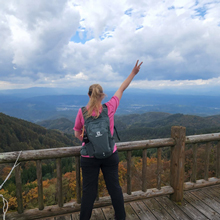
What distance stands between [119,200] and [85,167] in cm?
74

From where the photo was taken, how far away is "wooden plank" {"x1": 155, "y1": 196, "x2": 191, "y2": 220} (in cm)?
304

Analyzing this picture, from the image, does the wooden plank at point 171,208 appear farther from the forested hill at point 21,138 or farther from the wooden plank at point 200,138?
the forested hill at point 21,138

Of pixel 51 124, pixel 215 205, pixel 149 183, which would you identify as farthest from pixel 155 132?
pixel 51 124

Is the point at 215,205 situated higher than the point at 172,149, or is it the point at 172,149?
the point at 172,149

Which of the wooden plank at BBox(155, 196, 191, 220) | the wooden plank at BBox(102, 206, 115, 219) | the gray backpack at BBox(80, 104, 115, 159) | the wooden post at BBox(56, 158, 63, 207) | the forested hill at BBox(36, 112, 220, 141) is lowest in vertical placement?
the forested hill at BBox(36, 112, 220, 141)

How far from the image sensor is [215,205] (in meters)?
3.33

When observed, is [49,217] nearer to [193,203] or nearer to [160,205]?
[160,205]

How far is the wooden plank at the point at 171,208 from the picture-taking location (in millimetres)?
3045

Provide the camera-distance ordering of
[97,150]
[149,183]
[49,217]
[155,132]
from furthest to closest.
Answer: [155,132] → [149,183] → [49,217] → [97,150]

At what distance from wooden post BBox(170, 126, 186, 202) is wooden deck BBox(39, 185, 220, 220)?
221 mm

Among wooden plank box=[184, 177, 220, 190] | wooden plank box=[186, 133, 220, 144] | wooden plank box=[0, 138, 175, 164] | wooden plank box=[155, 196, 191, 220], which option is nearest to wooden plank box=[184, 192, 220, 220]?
wooden plank box=[184, 177, 220, 190]

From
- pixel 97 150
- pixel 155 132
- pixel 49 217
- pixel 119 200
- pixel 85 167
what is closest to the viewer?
pixel 97 150

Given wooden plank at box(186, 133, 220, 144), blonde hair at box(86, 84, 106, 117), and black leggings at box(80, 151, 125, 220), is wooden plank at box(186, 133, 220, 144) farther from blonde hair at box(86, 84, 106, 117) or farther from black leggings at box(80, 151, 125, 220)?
blonde hair at box(86, 84, 106, 117)

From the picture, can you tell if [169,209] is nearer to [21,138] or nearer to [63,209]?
[63,209]
